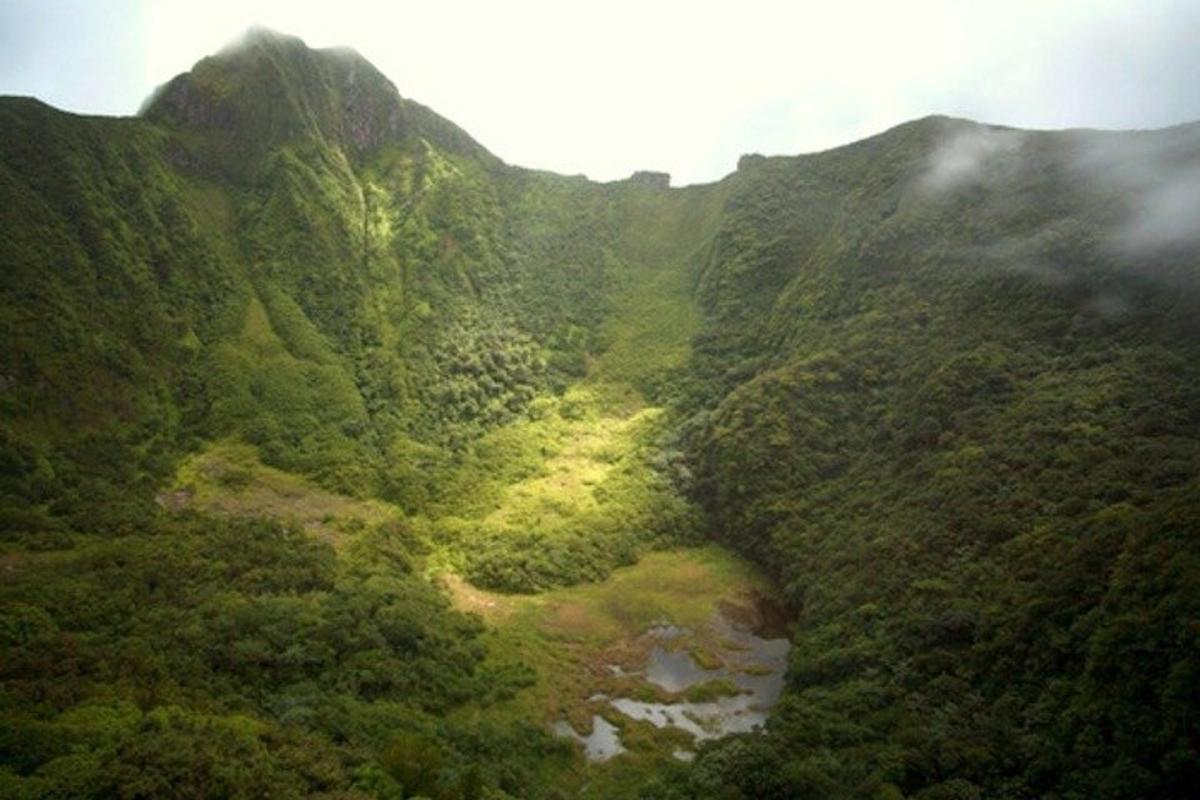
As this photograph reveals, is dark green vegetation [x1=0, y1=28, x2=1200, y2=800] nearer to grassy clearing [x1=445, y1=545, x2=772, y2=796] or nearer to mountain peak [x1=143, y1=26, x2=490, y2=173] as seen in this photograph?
mountain peak [x1=143, y1=26, x2=490, y2=173]

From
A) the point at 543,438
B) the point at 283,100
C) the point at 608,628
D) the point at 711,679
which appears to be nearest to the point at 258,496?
the point at 608,628

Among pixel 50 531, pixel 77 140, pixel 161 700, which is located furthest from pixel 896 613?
pixel 77 140

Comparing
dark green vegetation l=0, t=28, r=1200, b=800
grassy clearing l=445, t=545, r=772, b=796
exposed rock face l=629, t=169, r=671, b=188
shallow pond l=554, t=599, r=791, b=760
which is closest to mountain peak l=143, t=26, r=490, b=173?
dark green vegetation l=0, t=28, r=1200, b=800

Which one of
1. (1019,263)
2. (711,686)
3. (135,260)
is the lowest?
(711,686)

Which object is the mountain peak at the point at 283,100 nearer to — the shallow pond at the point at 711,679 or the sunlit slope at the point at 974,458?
the sunlit slope at the point at 974,458

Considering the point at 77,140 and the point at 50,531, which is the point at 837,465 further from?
the point at 77,140

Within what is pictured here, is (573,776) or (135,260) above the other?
(135,260)
